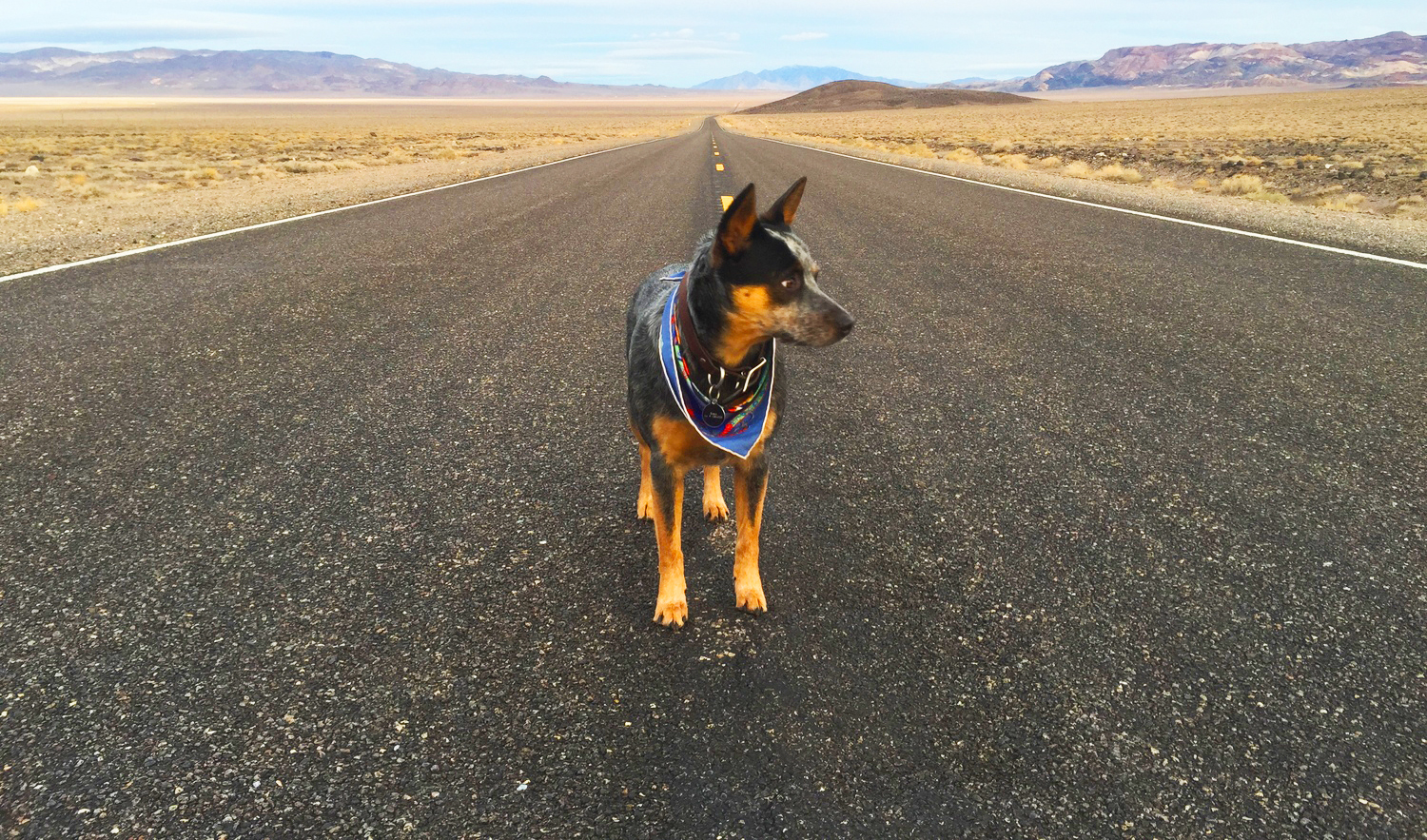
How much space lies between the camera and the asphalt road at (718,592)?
6.21 feet

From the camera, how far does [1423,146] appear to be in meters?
24.2

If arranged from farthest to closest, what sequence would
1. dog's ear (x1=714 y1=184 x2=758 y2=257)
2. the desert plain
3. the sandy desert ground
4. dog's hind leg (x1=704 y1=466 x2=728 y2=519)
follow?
the desert plain
the sandy desert ground
dog's hind leg (x1=704 y1=466 x2=728 y2=519)
dog's ear (x1=714 y1=184 x2=758 y2=257)

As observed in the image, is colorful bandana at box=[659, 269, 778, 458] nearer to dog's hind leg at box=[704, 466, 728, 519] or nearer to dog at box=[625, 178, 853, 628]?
dog at box=[625, 178, 853, 628]

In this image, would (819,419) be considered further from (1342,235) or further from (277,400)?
(1342,235)

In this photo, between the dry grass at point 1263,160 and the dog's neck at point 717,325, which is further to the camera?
the dry grass at point 1263,160

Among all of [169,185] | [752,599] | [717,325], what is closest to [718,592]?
[752,599]

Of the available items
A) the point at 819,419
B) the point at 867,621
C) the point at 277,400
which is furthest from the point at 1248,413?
the point at 277,400

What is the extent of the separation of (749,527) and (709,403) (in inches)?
21.3

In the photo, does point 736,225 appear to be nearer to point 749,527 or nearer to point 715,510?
point 749,527

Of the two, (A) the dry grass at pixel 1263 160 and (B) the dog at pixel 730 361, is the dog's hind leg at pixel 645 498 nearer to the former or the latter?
(B) the dog at pixel 730 361

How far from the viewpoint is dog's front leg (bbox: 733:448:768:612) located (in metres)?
2.63

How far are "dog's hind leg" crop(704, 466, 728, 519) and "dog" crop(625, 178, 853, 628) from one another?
585 mm

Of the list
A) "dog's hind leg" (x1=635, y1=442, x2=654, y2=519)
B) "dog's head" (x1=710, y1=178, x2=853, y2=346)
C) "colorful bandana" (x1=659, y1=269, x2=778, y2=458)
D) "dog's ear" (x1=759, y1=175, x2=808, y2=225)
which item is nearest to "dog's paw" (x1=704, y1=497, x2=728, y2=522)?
"dog's hind leg" (x1=635, y1=442, x2=654, y2=519)

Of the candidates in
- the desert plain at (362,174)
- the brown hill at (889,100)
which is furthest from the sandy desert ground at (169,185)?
the brown hill at (889,100)
